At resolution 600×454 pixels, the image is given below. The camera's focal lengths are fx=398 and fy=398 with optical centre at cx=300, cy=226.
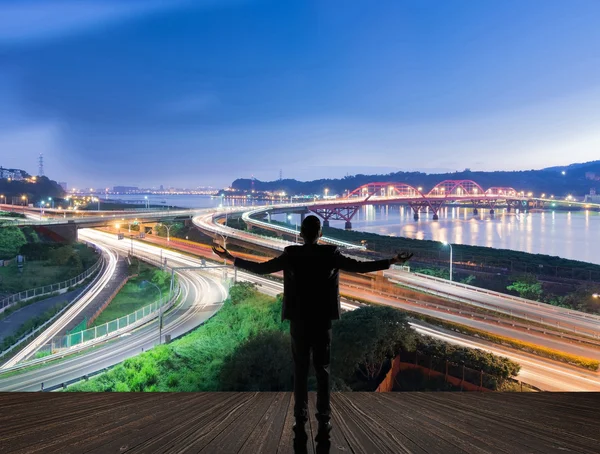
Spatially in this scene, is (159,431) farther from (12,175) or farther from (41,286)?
(12,175)

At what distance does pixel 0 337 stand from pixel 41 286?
28.8ft

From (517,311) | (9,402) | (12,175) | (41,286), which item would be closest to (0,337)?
(41,286)

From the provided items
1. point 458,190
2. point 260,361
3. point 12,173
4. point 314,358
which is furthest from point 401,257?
point 12,173

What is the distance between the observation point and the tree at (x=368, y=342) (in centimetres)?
1138

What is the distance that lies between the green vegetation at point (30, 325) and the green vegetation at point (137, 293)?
7.30ft

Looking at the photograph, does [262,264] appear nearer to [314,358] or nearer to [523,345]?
[314,358]

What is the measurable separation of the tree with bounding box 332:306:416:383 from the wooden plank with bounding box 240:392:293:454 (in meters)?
8.10

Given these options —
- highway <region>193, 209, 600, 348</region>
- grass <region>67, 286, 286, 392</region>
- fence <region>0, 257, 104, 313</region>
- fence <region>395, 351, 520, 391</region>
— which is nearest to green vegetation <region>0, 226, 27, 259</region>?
fence <region>0, 257, 104, 313</region>

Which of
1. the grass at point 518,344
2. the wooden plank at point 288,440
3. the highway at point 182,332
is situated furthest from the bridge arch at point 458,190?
the wooden plank at point 288,440

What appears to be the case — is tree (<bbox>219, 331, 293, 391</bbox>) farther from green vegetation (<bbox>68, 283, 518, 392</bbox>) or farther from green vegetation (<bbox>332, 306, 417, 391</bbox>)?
green vegetation (<bbox>332, 306, 417, 391</bbox>)

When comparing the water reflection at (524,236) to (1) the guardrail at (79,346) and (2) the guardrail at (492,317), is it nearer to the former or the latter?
(2) the guardrail at (492,317)

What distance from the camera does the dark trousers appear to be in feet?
8.20

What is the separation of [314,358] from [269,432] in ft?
2.53

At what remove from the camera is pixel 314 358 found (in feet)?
8.34
